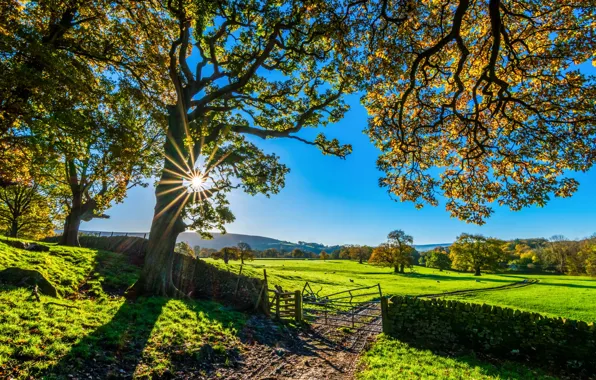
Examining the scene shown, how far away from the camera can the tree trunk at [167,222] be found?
11961 millimetres

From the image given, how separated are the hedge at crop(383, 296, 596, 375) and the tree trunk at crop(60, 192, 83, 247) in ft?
85.2

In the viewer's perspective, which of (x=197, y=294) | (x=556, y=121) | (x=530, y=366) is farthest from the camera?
(x=197, y=294)

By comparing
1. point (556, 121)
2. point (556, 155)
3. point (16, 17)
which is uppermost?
point (16, 17)

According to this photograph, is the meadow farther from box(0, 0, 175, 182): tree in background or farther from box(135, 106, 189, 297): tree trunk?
box(0, 0, 175, 182): tree in background

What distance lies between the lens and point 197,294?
1457 cm

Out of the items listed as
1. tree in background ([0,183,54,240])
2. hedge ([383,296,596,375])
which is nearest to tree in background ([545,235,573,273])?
hedge ([383,296,596,375])

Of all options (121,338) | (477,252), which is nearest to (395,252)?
(477,252)

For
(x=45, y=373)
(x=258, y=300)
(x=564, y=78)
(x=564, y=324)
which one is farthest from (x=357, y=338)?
(x=564, y=78)

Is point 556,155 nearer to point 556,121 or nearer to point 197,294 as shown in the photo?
point 556,121

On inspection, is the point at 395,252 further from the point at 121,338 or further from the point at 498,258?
the point at 121,338

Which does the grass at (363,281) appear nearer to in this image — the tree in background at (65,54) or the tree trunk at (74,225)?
the tree trunk at (74,225)

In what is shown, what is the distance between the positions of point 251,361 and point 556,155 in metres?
11.5

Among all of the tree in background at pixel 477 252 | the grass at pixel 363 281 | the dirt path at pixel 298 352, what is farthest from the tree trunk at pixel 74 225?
the tree in background at pixel 477 252

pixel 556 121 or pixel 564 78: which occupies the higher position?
pixel 564 78
